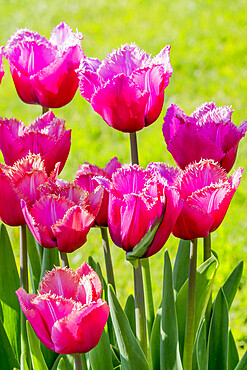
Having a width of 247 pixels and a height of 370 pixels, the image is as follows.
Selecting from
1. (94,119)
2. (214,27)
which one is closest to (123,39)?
(214,27)

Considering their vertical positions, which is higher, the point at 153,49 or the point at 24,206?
the point at 153,49

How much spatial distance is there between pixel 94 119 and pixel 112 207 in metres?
3.21

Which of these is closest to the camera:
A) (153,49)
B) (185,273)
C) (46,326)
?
(46,326)

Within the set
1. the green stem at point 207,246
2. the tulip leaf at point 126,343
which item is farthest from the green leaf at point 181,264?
the tulip leaf at point 126,343

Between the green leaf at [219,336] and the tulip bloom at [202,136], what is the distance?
0.97 ft

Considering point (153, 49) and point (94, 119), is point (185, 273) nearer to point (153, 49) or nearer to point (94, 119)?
point (94, 119)

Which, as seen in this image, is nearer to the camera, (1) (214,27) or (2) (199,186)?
(2) (199,186)

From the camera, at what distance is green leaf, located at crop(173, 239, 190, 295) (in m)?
1.46

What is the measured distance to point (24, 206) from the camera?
100 centimetres

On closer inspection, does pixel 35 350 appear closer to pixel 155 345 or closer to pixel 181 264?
pixel 155 345

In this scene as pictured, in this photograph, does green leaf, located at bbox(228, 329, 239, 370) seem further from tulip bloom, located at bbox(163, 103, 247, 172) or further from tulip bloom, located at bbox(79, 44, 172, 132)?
tulip bloom, located at bbox(79, 44, 172, 132)

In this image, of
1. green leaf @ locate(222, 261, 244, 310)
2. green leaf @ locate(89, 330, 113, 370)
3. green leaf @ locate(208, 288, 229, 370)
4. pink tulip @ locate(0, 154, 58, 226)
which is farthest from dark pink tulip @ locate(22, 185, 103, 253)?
green leaf @ locate(222, 261, 244, 310)

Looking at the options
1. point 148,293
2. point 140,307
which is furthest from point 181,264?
point 140,307

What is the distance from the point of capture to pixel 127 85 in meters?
1.10
